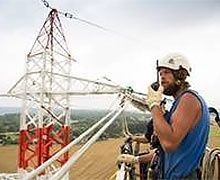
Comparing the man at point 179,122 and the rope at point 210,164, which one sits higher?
the man at point 179,122

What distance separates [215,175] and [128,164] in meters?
0.58

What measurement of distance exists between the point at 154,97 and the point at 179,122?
0.42 ft

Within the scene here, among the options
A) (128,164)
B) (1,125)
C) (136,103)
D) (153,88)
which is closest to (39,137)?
(136,103)

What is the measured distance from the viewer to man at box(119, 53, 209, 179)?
53.8 inches

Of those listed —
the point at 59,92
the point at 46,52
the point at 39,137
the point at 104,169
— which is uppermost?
the point at 46,52

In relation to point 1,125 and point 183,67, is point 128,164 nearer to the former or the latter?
point 183,67

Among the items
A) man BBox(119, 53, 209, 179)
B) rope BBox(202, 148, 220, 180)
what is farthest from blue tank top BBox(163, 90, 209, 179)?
rope BBox(202, 148, 220, 180)

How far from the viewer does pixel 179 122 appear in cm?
137

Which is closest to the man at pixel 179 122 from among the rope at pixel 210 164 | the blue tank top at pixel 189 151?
the blue tank top at pixel 189 151

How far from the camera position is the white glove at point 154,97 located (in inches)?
56.8

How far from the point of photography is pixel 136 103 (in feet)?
16.3

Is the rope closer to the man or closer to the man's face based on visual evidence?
the man

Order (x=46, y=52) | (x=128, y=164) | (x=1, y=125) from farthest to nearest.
Result: (x=1, y=125)
(x=46, y=52)
(x=128, y=164)

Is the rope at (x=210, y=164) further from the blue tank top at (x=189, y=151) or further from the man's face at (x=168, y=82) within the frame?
the man's face at (x=168, y=82)
